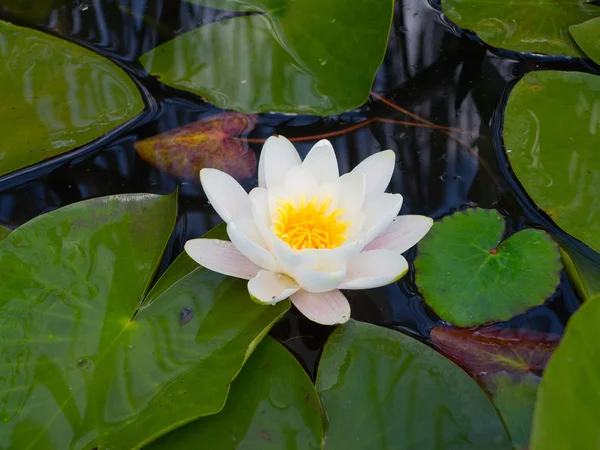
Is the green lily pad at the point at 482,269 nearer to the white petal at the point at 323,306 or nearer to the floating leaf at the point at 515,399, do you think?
the floating leaf at the point at 515,399

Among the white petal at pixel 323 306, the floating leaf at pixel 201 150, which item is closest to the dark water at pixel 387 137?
the floating leaf at pixel 201 150

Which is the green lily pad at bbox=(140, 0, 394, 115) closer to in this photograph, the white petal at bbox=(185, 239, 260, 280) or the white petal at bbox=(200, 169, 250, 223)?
the white petal at bbox=(200, 169, 250, 223)

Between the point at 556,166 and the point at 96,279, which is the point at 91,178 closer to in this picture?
the point at 96,279

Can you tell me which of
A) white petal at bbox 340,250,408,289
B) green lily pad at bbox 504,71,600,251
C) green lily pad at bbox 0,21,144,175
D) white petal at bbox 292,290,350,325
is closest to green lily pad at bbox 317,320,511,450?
white petal at bbox 292,290,350,325

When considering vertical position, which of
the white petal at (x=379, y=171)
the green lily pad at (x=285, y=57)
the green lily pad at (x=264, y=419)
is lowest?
the green lily pad at (x=264, y=419)

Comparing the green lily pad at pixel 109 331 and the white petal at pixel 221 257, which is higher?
the white petal at pixel 221 257
